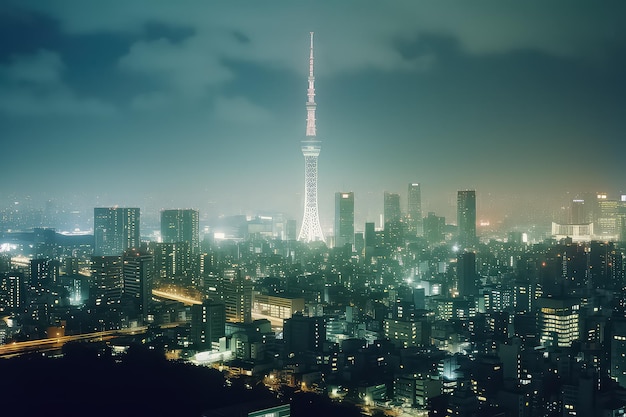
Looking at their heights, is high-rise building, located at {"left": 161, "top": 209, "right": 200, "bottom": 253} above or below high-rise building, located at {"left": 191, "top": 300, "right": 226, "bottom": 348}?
above

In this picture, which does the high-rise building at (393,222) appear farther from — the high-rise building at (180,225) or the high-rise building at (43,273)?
the high-rise building at (43,273)

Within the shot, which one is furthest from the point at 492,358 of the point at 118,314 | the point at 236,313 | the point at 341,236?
the point at 341,236

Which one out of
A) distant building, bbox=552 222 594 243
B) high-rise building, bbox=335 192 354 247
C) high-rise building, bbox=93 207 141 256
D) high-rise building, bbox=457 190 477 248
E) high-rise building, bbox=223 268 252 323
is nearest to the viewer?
high-rise building, bbox=223 268 252 323

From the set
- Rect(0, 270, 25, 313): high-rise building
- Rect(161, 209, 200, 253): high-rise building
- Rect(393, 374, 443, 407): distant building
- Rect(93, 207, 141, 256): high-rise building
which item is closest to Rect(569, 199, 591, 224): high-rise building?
Rect(161, 209, 200, 253): high-rise building

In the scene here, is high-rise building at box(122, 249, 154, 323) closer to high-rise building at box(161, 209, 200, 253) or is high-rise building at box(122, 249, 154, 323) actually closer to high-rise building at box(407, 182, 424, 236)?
high-rise building at box(161, 209, 200, 253)

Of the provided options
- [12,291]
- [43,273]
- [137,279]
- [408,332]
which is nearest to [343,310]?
[408,332]

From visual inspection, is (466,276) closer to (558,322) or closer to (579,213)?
(558,322)
